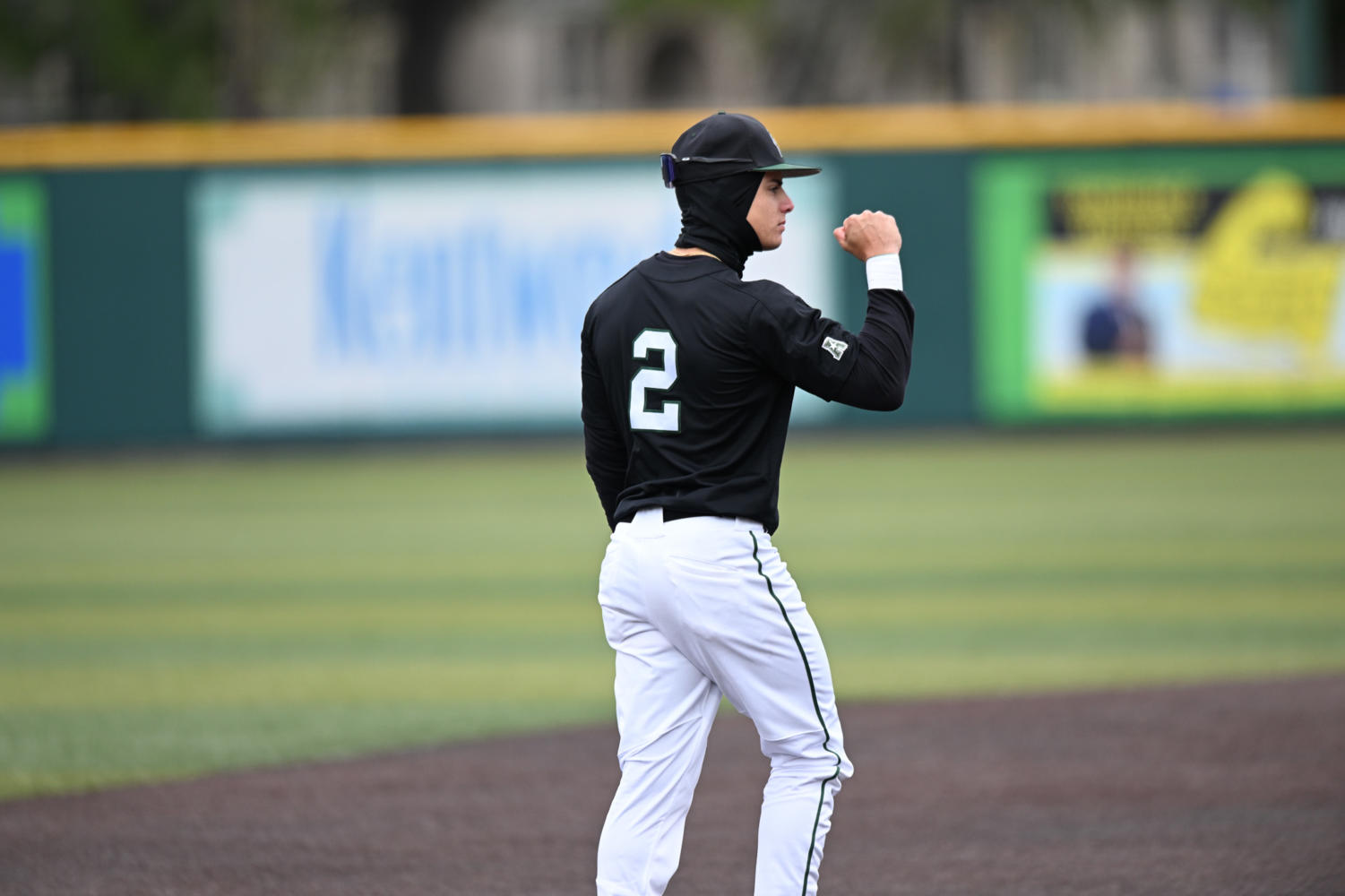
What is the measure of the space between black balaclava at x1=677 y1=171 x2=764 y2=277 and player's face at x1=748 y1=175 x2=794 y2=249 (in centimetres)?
1

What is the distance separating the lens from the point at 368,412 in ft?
66.7

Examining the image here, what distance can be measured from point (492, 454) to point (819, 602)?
10455 mm

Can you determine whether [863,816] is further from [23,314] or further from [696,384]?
[23,314]

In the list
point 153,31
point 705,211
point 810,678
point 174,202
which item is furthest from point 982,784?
point 153,31

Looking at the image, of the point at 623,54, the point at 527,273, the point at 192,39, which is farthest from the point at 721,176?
the point at 623,54

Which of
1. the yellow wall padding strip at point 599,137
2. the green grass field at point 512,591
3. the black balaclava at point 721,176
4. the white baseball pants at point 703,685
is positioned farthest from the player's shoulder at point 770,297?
the yellow wall padding strip at point 599,137

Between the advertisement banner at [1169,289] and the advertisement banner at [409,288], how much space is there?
7.08 feet

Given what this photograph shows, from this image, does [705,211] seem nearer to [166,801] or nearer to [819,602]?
[166,801]

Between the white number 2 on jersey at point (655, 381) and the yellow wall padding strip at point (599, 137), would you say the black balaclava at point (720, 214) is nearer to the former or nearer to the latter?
the white number 2 on jersey at point (655, 381)

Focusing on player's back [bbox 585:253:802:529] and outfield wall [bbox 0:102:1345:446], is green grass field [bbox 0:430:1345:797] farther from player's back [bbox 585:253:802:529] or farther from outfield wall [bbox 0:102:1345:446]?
player's back [bbox 585:253:802:529]

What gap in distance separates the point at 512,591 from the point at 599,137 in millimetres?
10266

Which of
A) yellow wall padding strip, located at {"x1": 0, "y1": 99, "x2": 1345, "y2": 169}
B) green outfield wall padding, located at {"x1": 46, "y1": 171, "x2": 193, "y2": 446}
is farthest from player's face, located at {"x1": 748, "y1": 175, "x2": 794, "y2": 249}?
green outfield wall padding, located at {"x1": 46, "y1": 171, "x2": 193, "y2": 446}

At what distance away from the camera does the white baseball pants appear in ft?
12.9

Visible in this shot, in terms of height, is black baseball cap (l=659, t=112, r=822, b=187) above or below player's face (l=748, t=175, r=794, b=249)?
above
